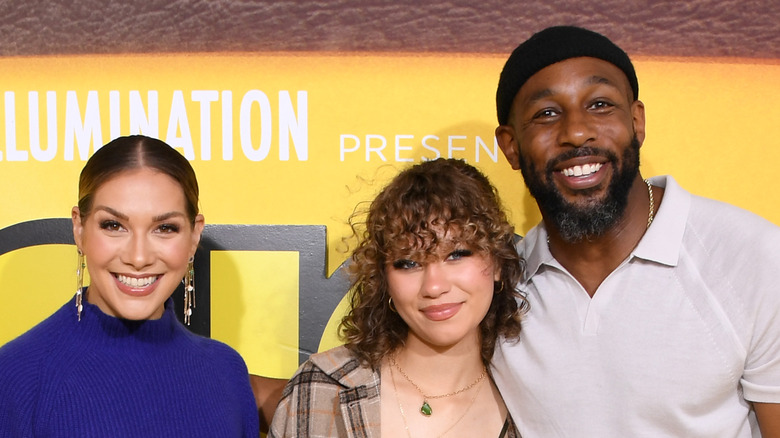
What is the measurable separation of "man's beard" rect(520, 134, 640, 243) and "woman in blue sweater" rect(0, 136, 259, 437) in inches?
37.0

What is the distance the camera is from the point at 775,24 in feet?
7.77

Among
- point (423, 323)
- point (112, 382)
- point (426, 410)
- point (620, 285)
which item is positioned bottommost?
point (426, 410)

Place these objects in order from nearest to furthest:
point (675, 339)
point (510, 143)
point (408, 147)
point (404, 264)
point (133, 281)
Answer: point (675, 339), point (133, 281), point (404, 264), point (510, 143), point (408, 147)

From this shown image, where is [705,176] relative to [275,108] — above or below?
below

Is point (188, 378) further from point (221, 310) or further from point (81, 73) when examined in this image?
point (81, 73)

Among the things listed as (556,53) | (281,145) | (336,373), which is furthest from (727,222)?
(281,145)

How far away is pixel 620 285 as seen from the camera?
168 cm

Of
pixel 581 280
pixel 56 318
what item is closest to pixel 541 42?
pixel 581 280

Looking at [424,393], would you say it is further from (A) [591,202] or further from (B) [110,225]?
(B) [110,225]

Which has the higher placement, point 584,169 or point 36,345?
point 584,169

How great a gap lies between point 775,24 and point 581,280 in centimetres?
133

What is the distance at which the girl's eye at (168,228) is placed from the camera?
67.9 inches

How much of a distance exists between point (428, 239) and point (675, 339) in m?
0.64

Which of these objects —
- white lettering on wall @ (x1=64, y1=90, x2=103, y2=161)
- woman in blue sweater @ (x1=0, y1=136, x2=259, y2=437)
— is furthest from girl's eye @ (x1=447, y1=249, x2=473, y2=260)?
white lettering on wall @ (x1=64, y1=90, x2=103, y2=161)
